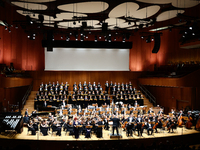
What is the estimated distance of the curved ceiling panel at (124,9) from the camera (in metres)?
11.0

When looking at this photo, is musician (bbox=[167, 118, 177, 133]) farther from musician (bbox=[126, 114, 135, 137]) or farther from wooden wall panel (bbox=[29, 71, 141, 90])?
wooden wall panel (bbox=[29, 71, 141, 90])

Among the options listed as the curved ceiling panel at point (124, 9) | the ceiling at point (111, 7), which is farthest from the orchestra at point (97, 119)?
the curved ceiling panel at point (124, 9)

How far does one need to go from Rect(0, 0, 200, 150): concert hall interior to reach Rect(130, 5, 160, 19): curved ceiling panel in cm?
6

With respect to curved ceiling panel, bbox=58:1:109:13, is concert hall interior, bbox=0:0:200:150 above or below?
below

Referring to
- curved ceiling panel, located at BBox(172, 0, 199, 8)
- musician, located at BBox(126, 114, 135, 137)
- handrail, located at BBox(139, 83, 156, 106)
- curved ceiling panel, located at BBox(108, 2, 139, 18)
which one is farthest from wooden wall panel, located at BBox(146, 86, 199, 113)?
curved ceiling panel, located at BBox(108, 2, 139, 18)

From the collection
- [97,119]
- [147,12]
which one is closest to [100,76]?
[147,12]

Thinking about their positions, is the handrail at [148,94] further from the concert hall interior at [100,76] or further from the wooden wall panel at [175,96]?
the wooden wall panel at [175,96]

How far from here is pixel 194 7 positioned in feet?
40.3

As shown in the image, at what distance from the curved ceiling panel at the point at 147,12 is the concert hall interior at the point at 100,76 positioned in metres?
0.06

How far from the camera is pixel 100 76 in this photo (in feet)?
56.2

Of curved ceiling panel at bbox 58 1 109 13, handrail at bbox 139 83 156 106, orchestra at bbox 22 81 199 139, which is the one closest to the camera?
orchestra at bbox 22 81 199 139

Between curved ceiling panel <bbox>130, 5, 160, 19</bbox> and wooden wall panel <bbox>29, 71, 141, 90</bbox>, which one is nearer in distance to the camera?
curved ceiling panel <bbox>130, 5, 160, 19</bbox>

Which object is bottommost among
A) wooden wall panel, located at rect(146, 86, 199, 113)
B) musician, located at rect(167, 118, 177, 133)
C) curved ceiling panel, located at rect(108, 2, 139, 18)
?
musician, located at rect(167, 118, 177, 133)

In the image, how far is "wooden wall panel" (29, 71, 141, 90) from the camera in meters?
16.2
